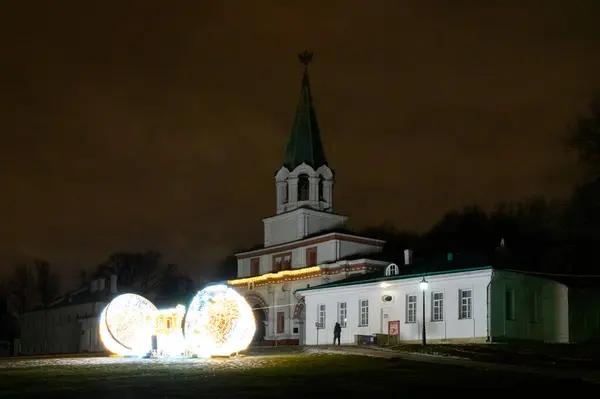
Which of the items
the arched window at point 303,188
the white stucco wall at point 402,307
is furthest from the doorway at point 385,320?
the arched window at point 303,188

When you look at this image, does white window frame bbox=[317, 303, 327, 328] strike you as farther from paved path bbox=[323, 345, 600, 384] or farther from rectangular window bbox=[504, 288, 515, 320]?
Result: paved path bbox=[323, 345, 600, 384]

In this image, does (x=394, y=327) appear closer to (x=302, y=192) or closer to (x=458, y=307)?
(x=458, y=307)

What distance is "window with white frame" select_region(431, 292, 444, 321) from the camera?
4975 cm

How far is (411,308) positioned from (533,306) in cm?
686

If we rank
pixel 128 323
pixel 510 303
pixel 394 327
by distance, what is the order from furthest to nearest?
pixel 394 327
pixel 510 303
pixel 128 323

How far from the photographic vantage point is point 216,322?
35.5 metres

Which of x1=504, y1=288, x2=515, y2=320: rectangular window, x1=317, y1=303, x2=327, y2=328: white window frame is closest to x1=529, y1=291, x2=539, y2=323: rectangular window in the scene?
x1=504, y1=288, x2=515, y2=320: rectangular window

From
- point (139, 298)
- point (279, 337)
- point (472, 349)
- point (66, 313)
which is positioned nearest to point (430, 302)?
point (472, 349)

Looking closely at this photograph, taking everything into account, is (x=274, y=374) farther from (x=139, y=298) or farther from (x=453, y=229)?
(x=453, y=229)

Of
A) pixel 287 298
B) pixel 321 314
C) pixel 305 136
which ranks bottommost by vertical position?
pixel 321 314

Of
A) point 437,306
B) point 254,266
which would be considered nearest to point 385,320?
point 437,306

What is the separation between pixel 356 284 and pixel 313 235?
17.1 meters

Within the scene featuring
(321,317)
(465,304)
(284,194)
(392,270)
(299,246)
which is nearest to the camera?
(465,304)

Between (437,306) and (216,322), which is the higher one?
(437,306)
